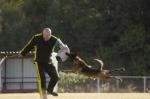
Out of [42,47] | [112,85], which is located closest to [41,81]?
[42,47]

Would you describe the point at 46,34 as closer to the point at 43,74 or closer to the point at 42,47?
the point at 42,47

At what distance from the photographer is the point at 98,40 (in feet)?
193

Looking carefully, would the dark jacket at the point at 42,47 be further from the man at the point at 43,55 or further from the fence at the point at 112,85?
the fence at the point at 112,85

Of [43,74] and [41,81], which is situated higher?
[43,74]

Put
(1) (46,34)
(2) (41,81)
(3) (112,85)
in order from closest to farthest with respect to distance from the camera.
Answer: (1) (46,34) < (2) (41,81) < (3) (112,85)

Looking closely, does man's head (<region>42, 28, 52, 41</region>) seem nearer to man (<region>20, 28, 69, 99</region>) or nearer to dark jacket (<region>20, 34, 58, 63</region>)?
man (<region>20, 28, 69, 99</region>)

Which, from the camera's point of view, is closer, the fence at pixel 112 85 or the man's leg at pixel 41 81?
the man's leg at pixel 41 81

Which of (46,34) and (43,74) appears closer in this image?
(46,34)

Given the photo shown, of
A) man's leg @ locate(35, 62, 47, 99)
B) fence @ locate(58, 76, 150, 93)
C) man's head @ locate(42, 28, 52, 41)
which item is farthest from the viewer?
fence @ locate(58, 76, 150, 93)

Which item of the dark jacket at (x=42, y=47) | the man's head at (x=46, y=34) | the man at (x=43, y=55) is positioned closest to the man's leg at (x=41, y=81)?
the man at (x=43, y=55)

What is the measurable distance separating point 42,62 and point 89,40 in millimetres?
42376

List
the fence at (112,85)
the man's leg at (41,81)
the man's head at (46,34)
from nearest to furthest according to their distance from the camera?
the man's head at (46,34), the man's leg at (41,81), the fence at (112,85)

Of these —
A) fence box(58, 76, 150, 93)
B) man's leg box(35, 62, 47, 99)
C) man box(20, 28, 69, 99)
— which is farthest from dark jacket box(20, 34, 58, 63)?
fence box(58, 76, 150, 93)

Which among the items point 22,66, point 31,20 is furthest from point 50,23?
point 22,66
